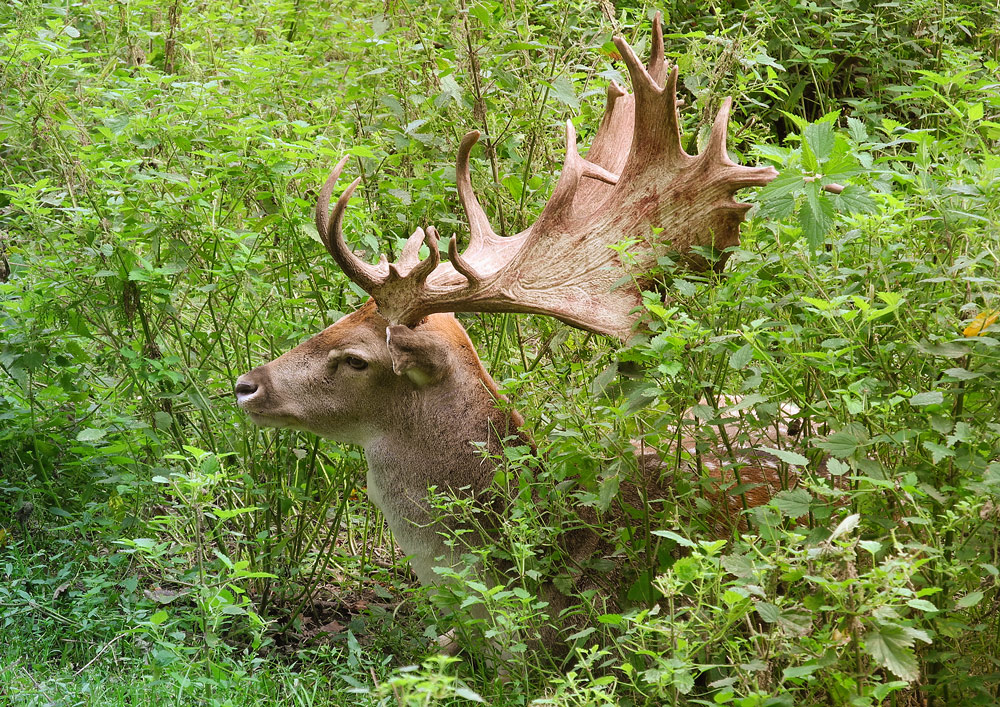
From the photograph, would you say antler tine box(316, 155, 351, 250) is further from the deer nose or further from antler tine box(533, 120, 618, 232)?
antler tine box(533, 120, 618, 232)

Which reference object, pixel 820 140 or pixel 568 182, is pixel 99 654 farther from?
pixel 820 140

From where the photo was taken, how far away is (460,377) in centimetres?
429

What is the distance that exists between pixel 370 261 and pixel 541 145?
0.95 m

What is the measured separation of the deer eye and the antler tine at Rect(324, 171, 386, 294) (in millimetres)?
268

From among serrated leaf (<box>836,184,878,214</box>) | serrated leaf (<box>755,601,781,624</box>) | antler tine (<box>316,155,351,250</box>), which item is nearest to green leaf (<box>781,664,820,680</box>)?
serrated leaf (<box>755,601,781,624</box>)

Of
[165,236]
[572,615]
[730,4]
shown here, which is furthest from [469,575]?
[730,4]

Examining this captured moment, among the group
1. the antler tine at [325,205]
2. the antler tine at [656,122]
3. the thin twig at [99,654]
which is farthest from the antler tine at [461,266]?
the thin twig at [99,654]

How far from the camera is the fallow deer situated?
3.92m

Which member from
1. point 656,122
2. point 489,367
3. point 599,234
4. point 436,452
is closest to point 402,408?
point 436,452

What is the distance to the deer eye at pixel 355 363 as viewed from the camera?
4305mm

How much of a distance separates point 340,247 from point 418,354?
0.51m

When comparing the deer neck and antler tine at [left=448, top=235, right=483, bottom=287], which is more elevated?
antler tine at [left=448, top=235, right=483, bottom=287]

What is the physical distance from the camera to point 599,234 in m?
4.09

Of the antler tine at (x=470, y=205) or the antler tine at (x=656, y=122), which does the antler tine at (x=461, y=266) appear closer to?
the antler tine at (x=470, y=205)
